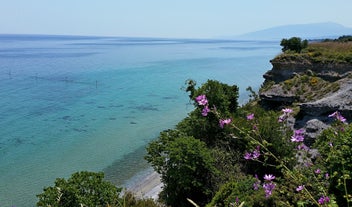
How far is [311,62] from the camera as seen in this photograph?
4066 centimetres

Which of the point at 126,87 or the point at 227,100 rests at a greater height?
the point at 227,100

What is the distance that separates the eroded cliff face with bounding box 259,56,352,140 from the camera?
26312mm

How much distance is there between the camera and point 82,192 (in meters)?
15.2

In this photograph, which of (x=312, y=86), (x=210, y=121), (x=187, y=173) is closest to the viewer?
(x=187, y=173)

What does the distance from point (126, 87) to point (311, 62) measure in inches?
1635

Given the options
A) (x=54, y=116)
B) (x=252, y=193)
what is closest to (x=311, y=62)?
(x=252, y=193)

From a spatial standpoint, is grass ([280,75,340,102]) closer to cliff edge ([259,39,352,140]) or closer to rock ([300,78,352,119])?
cliff edge ([259,39,352,140])

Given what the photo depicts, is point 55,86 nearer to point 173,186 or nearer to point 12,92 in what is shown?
point 12,92

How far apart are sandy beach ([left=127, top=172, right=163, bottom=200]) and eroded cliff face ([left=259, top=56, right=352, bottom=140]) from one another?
1106 centimetres

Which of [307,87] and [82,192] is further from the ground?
[307,87]

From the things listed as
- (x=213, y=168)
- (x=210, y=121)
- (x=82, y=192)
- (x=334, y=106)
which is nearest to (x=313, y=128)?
(x=334, y=106)

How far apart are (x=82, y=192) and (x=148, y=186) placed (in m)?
12.3

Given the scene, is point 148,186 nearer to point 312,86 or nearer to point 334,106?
point 334,106

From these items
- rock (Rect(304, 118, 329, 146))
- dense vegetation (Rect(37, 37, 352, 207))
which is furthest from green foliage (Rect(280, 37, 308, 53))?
dense vegetation (Rect(37, 37, 352, 207))
